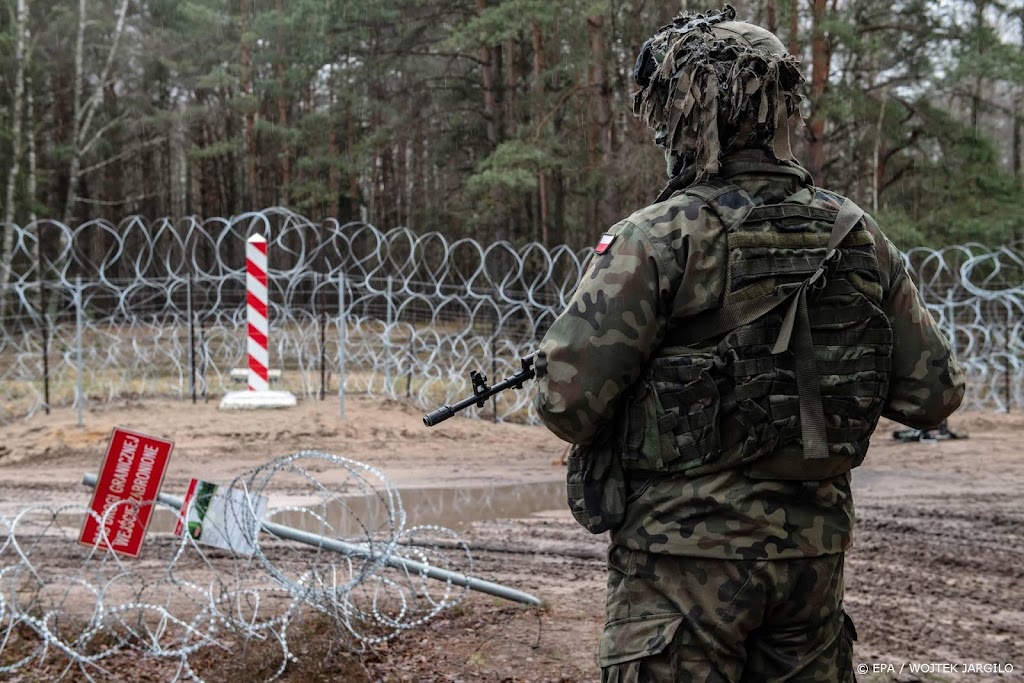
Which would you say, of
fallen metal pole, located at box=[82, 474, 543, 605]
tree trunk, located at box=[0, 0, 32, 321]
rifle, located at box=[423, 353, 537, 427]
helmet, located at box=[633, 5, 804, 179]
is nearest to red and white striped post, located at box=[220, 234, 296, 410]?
fallen metal pole, located at box=[82, 474, 543, 605]

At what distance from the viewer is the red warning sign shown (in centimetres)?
373

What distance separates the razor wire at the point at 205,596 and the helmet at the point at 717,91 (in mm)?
1899

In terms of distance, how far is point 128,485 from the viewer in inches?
149

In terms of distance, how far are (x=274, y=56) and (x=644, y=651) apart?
2582cm

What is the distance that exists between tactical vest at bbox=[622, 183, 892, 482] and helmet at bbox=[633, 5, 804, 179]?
5.6 inches

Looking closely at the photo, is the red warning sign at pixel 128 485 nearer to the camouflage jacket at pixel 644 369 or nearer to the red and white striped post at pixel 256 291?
the camouflage jacket at pixel 644 369

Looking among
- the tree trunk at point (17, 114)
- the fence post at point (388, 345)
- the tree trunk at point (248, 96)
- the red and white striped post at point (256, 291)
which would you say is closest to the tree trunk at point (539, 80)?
the tree trunk at point (248, 96)

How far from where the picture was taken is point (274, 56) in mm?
25562

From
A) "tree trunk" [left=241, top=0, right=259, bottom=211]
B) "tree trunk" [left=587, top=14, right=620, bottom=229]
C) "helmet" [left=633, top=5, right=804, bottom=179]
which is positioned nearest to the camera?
"helmet" [left=633, top=5, right=804, bottom=179]

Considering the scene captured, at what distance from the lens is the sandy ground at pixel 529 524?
3859 millimetres

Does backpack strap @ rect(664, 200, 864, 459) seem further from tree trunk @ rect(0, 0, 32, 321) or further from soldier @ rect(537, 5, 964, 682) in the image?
tree trunk @ rect(0, 0, 32, 321)

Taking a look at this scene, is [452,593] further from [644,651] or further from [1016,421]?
[1016,421]

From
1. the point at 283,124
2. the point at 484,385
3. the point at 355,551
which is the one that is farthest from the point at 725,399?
the point at 283,124

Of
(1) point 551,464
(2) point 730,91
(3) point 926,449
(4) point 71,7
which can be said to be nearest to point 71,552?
(1) point 551,464
